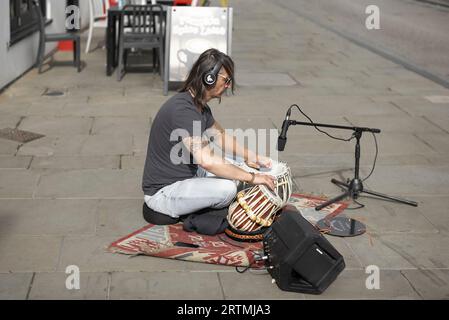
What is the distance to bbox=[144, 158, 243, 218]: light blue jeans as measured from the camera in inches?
219

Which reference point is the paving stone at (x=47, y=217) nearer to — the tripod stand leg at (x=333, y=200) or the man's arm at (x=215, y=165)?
the man's arm at (x=215, y=165)

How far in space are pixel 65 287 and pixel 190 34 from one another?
6.41m

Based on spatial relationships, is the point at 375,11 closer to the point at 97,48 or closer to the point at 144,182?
the point at 97,48

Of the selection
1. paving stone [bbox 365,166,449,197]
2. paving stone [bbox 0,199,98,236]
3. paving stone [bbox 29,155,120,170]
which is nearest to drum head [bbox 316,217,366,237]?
paving stone [bbox 365,166,449,197]

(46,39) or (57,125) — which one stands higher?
(46,39)

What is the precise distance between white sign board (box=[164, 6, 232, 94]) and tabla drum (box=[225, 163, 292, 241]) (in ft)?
17.2

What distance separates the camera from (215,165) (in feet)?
17.7

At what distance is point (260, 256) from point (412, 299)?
102 centimetres

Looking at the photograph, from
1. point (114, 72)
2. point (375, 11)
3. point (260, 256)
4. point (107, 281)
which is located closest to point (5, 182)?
point (107, 281)

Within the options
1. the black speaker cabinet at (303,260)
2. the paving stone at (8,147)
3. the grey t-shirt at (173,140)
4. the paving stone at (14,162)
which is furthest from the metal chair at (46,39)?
the black speaker cabinet at (303,260)

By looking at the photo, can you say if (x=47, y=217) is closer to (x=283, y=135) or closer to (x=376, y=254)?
(x=283, y=135)

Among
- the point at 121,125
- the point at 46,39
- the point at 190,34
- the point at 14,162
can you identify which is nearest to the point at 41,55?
the point at 46,39

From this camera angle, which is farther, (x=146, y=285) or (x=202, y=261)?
(x=202, y=261)

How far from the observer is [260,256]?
505cm
